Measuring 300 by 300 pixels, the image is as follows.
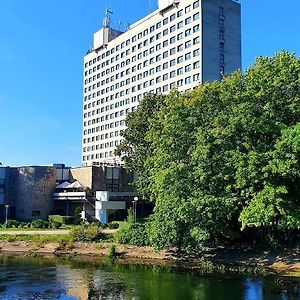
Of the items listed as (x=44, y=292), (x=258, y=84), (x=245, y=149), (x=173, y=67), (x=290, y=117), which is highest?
(x=173, y=67)

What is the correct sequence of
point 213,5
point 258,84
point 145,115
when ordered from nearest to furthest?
point 258,84 < point 145,115 < point 213,5

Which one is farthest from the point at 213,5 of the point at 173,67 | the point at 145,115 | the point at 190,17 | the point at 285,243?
the point at 285,243

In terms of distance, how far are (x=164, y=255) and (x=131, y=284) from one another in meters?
13.0

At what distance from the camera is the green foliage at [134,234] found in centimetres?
5066

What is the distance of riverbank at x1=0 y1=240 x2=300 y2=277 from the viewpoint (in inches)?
1622

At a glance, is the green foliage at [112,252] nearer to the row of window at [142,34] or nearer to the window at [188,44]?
the window at [188,44]

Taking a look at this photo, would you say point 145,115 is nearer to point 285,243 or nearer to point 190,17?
point 285,243

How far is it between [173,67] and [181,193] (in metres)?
82.0

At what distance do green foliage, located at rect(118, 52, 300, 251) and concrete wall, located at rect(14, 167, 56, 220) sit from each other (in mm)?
41563

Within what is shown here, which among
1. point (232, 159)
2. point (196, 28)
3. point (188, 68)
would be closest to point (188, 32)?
point (196, 28)

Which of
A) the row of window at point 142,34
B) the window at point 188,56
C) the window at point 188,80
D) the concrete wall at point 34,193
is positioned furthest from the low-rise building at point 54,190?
the row of window at point 142,34

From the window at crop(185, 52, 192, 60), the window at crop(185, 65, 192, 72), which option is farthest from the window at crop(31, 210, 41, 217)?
the window at crop(185, 52, 192, 60)

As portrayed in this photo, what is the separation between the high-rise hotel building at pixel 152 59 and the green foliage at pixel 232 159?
224 ft

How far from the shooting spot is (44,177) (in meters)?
84.5
